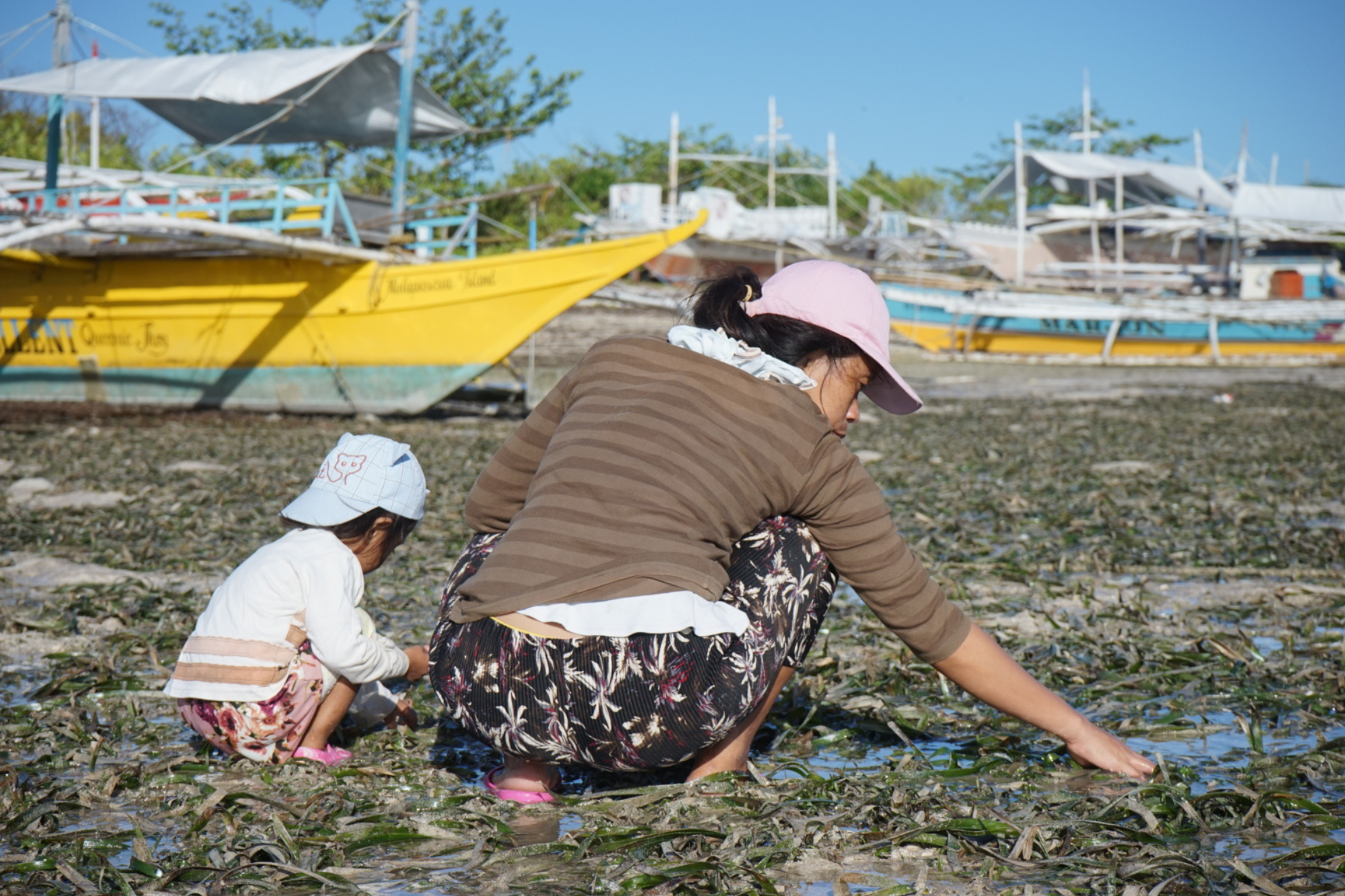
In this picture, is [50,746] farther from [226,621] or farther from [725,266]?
[725,266]

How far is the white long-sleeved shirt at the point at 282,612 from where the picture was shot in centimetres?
262

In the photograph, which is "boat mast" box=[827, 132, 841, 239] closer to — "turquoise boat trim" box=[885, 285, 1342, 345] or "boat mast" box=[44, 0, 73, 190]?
"turquoise boat trim" box=[885, 285, 1342, 345]

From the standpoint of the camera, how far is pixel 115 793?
259cm

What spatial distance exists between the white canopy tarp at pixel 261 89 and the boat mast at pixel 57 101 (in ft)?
0.64

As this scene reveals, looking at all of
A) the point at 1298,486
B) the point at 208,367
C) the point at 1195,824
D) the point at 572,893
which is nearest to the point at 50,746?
Result: the point at 572,893

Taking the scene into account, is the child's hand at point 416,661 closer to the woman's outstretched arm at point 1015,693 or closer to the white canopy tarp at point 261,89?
the woman's outstretched arm at point 1015,693

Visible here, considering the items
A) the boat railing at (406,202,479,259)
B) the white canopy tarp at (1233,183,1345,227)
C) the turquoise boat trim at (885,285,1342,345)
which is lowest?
the turquoise boat trim at (885,285,1342,345)

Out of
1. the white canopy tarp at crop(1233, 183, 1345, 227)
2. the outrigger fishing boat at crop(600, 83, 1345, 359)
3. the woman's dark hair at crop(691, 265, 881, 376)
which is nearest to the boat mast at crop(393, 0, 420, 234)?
the woman's dark hair at crop(691, 265, 881, 376)

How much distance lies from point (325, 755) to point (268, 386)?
1085 centimetres

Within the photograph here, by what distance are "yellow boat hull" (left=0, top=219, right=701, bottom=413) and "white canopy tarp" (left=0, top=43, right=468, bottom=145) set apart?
1.71m

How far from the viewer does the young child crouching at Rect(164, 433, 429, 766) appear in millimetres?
2625

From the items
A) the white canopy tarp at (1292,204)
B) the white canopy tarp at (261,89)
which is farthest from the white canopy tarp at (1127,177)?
the white canopy tarp at (261,89)

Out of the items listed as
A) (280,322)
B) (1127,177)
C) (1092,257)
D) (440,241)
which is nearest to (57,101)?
(280,322)

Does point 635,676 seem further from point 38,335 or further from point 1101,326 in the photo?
point 1101,326
